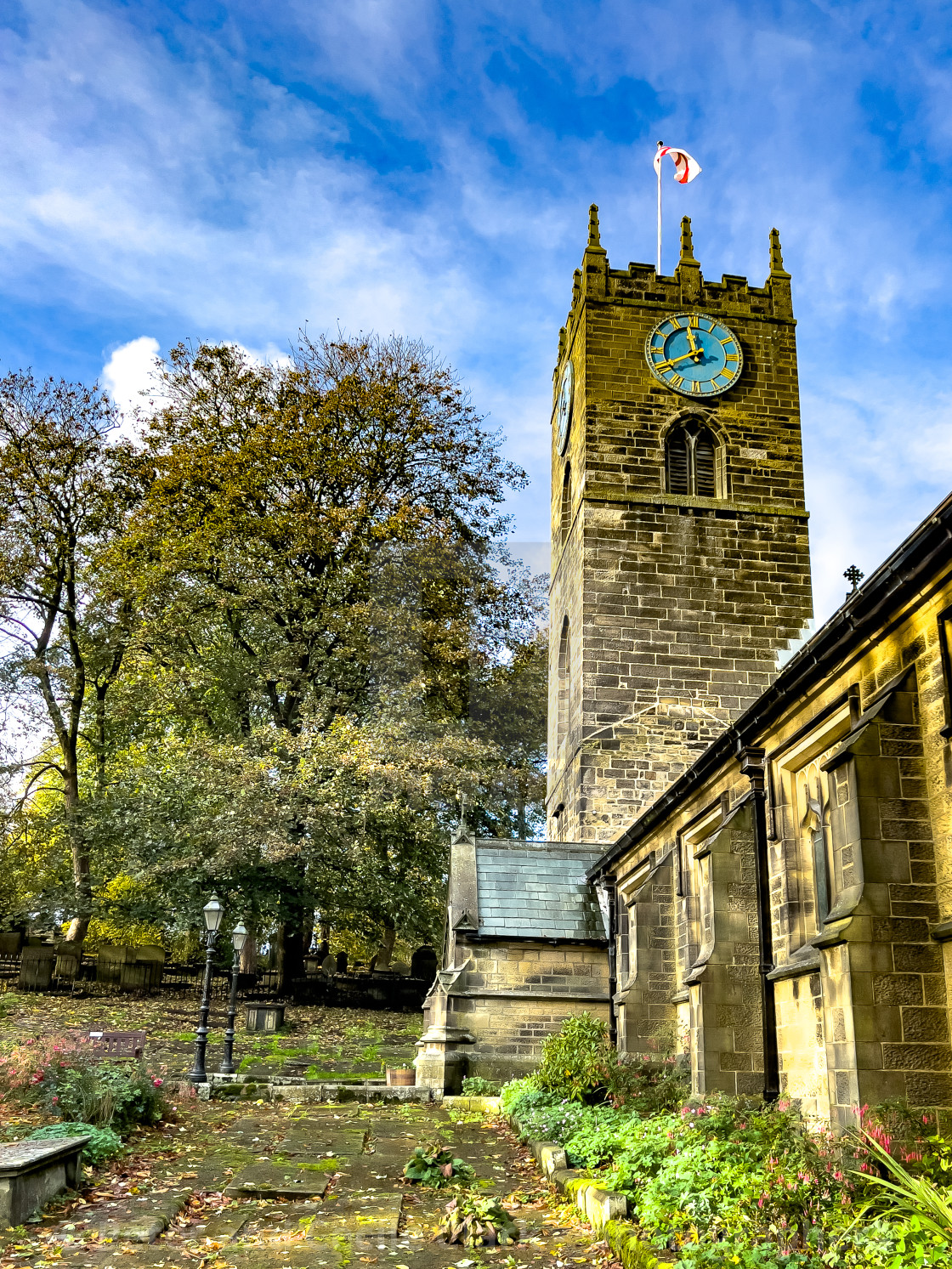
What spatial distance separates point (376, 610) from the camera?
1086 inches

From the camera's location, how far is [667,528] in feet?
76.7

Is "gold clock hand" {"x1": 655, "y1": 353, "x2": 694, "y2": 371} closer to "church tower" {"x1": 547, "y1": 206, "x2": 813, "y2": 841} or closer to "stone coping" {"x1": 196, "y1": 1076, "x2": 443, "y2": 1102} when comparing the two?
"church tower" {"x1": 547, "y1": 206, "x2": 813, "y2": 841}

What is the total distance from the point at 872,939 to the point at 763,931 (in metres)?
3.41

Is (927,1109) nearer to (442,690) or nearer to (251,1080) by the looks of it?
(251,1080)

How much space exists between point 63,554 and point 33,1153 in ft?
76.7

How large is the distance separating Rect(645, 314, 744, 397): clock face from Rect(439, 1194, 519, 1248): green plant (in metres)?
19.1

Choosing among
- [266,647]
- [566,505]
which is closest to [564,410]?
[566,505]

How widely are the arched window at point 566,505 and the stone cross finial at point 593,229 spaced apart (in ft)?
17.1

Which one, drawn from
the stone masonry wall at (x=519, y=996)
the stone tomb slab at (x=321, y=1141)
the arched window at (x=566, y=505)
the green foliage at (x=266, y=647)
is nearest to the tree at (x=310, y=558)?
the green foliage at (x=266, y=647)

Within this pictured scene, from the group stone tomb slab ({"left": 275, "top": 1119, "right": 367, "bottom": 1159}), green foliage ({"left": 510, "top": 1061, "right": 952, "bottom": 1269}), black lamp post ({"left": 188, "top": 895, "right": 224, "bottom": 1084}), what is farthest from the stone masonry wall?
green foliage ({"left": 510, "top": 1061, "right": 952, "bottom": 1269})

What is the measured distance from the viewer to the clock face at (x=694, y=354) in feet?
79.5

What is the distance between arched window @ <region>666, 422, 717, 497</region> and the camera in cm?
2394

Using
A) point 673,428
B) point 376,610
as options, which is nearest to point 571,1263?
point 673,428

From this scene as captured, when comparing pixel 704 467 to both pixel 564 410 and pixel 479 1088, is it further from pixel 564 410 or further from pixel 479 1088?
pixel 479 1088
